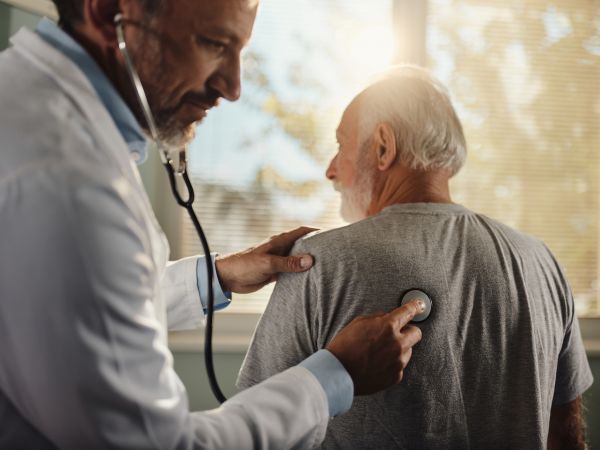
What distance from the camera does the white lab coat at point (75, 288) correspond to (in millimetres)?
502

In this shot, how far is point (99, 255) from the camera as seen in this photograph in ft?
1.69

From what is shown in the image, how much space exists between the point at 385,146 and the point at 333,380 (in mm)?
619

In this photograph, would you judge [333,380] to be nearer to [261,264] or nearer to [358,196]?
[261,264]

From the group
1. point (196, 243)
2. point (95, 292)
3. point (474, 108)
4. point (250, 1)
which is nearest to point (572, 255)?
point (474, 108)

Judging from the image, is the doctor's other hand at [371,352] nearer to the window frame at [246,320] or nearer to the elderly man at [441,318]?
the elderly man at [441,318]

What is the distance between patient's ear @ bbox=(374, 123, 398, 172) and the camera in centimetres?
122

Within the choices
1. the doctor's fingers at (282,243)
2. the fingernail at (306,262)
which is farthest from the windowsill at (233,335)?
the fingernail at (306,262)

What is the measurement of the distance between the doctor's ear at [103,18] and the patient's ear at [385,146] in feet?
2.11

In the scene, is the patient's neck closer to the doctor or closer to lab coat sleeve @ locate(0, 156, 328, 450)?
the doctor

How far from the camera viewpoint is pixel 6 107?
0.56 meters

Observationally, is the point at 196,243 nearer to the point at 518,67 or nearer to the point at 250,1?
the point at 518,67

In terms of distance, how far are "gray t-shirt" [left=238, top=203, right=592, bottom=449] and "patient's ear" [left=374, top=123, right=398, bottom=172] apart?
135mm

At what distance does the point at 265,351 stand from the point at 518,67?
5.72ft

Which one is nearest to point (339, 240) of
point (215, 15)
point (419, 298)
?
point (419, 298)
